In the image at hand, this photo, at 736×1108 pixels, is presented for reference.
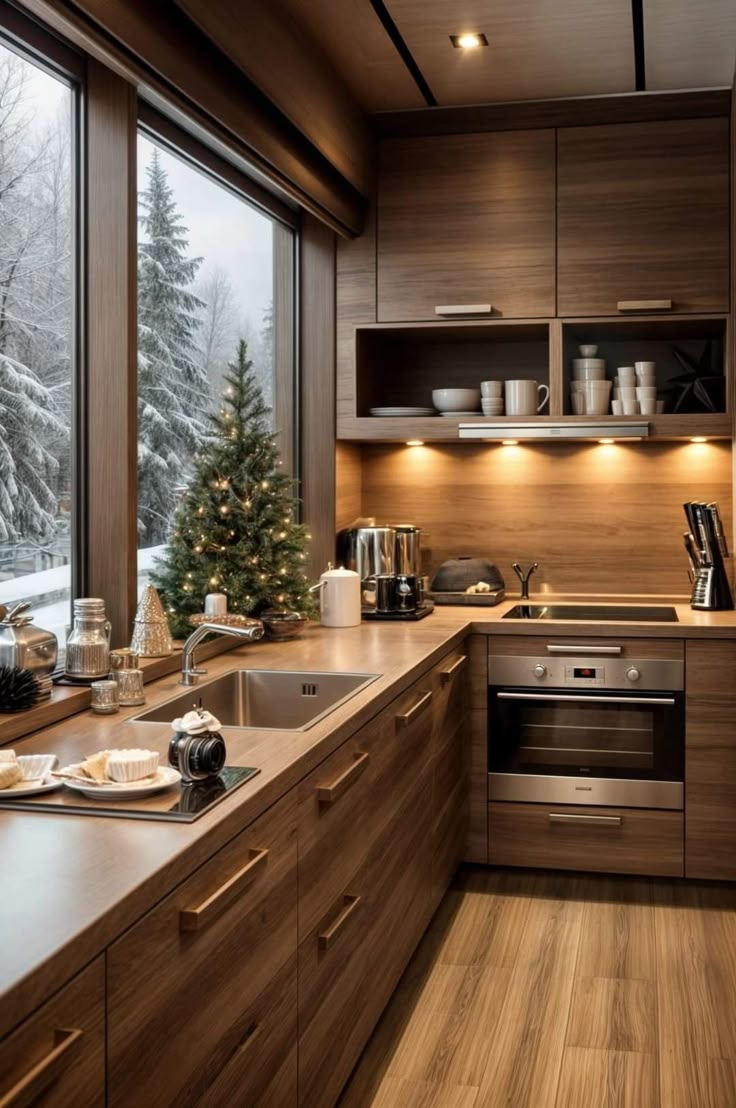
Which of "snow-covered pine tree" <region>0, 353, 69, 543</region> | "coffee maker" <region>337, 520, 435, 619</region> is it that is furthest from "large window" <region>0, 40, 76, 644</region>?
"coffee maker" <region>337, 520, 435, 619</region>

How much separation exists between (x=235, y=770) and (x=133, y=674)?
619 mm

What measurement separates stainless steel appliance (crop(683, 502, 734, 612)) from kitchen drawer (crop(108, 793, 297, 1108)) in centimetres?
243

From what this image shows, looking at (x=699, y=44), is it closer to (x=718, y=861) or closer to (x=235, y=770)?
(x=718, y=861)

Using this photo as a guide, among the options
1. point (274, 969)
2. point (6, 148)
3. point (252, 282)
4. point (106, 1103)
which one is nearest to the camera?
point (106, 1103)

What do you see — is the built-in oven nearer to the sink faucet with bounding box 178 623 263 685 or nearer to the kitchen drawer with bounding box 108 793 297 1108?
the sink faucet with bounding box 178 623 263 685

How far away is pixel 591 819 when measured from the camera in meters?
3.77

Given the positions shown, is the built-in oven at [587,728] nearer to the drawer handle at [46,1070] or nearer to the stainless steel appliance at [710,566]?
the stainless steel appliance at [710,566]

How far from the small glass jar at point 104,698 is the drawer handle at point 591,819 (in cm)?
188

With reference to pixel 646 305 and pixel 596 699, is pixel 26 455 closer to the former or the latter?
pixel 596 699

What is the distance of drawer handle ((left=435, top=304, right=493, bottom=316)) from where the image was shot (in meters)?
4.12

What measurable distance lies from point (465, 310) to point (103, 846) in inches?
116

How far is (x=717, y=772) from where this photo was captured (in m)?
3.70

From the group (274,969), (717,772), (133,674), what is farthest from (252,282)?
(274,969)

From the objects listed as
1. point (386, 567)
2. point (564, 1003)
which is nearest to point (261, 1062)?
point (564, 1003)
